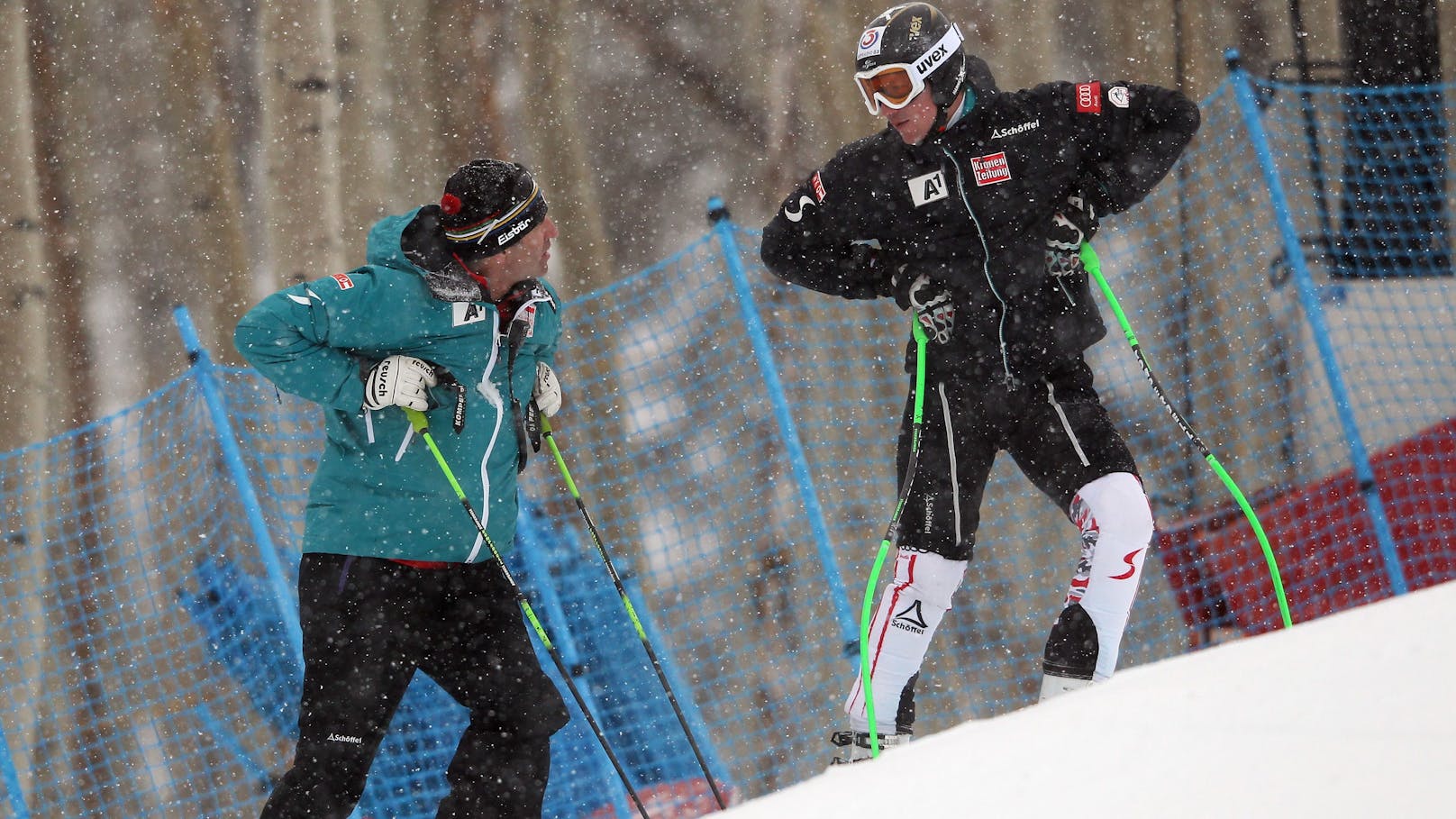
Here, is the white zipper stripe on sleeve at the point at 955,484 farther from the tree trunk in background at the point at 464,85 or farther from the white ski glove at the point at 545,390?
the tree trunk in background at the point at 464,85

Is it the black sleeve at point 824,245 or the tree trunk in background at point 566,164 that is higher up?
the tree trunk in background at point 566,164

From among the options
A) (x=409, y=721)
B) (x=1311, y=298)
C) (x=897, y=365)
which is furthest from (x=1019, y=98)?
(x=897, y=365)

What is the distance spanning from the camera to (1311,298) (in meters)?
4.45

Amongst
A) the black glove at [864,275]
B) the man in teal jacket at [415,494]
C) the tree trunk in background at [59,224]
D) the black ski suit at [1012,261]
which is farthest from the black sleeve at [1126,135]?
the tree trunk in background at [59,224]

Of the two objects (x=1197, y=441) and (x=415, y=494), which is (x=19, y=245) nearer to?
(x=415, y=494)

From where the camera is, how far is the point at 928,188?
3539 mm

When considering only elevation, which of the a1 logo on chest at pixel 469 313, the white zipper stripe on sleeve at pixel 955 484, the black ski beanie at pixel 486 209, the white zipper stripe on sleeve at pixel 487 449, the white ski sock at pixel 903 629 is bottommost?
the white ski sock at pixel 903 629

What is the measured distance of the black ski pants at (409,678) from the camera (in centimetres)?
303

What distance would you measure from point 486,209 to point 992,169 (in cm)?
143

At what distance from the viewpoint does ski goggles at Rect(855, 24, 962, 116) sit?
11.1ft

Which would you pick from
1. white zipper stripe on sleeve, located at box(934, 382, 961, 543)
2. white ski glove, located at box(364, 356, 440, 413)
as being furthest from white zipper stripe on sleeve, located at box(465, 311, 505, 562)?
white zipper stripe on sleeve, located at box(934, 382, 961, 543)

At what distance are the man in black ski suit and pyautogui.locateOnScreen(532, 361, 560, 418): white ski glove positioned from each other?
41.0 inches

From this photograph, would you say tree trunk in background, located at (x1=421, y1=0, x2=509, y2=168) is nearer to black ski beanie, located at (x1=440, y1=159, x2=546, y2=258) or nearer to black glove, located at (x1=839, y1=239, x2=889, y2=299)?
black glove, located at (x1=839, y1=239, x2=889, y2=299)

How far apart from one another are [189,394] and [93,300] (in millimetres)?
4476
